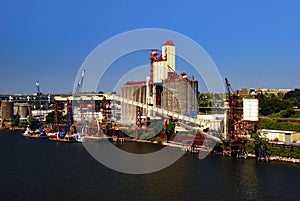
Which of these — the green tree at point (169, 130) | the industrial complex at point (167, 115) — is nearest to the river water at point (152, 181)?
the industrial complex at point (167, 115)

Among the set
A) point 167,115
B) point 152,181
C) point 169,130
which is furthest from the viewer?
point 167,115

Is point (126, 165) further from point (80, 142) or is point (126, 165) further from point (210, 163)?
point (80, 142)

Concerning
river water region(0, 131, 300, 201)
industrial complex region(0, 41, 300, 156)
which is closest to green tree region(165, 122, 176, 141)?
industrial complex region(0, 41, 300, 156)

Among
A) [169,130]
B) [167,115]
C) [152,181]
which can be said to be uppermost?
[167,115]

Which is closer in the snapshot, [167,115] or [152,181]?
[152,181]

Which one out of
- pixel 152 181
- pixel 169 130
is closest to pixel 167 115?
pixel 169 130

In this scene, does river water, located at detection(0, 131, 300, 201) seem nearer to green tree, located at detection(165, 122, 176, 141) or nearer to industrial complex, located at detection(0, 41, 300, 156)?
industrial complex, located at detection(0, 41, 300, 156)

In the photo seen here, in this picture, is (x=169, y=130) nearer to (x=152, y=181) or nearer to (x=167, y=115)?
(x=167, y=115)

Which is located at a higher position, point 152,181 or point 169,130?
point 169,130

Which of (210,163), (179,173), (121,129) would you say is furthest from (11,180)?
(121,129)
